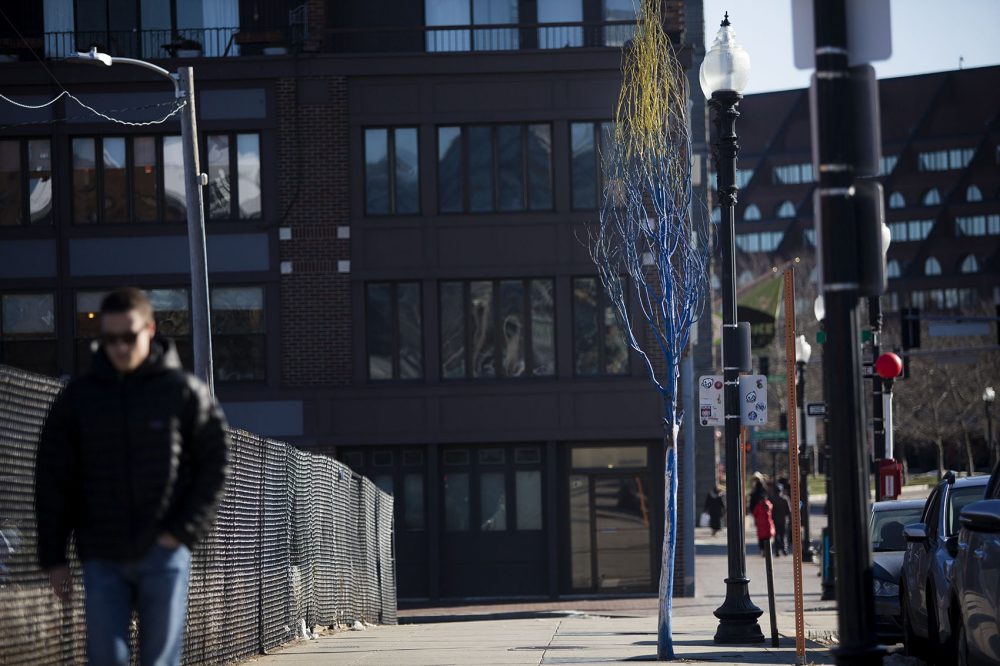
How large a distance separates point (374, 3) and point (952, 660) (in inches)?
955

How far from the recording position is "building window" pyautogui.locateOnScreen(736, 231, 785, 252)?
109 metres

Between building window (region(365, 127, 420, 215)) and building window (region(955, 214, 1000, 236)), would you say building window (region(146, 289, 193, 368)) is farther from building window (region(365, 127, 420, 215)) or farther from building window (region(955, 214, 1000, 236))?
building window (region(955, 214, 1000, 236))

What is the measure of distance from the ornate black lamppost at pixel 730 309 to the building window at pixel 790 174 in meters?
96.0

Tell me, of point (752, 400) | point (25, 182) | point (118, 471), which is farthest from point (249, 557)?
point (25, 182)

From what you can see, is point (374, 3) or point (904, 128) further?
point (904, 128)

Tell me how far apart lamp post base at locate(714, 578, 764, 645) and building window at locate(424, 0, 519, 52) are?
18.0 m

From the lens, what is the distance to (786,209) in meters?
110

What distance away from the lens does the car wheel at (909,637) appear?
12.4 meters

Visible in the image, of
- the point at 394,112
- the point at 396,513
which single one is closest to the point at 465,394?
the point at 396,513

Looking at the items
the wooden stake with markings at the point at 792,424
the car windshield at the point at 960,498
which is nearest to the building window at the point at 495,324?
the car windshield at the point at 960,498

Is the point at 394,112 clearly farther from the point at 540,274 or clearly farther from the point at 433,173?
the point at 540,274

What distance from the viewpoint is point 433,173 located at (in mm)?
31375

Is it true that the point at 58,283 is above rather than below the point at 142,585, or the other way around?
above

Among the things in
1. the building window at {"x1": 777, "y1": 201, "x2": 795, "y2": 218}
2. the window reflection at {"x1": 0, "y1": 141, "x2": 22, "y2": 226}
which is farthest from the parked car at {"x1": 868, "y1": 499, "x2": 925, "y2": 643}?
the building window at {"x1": 777, "y1": 201, "x2": 795, "y2": 218}
